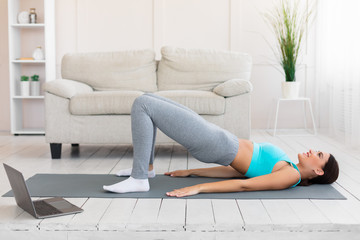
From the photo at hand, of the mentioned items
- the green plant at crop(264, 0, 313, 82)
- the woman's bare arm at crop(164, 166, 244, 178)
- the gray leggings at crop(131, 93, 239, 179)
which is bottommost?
the woman's bare arm at crop(164, 166, 244, 178)

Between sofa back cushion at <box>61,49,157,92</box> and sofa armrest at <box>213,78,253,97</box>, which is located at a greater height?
sofa back cushion at <box>61,49,157,92</box>

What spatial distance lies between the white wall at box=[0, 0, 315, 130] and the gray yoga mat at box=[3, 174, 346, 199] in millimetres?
2932

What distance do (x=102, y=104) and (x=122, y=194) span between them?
4.32 feet

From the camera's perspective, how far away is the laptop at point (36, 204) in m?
1.96

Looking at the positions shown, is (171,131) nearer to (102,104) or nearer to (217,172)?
(217,172)

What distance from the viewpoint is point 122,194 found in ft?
7.70

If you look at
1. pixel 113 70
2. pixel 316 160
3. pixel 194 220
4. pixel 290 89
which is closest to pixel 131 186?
pixel 194 220

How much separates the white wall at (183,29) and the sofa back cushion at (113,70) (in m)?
1.15

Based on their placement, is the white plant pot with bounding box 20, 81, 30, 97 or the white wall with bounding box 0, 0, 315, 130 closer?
the white plant pot with bounding box 20, 81, 30, 97

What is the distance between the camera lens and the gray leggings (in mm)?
2314

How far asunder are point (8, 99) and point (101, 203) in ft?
12.6

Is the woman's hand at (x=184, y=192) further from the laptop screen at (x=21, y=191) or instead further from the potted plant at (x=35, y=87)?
the potted plant at (x=35, y=87)

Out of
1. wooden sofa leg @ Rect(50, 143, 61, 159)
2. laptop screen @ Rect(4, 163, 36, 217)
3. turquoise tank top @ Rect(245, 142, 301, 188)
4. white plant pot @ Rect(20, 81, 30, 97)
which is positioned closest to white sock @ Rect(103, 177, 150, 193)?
laptop screen @ Rect(4, 163, 36, 217)

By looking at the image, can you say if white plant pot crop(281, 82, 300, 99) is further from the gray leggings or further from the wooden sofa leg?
the gray leggings
